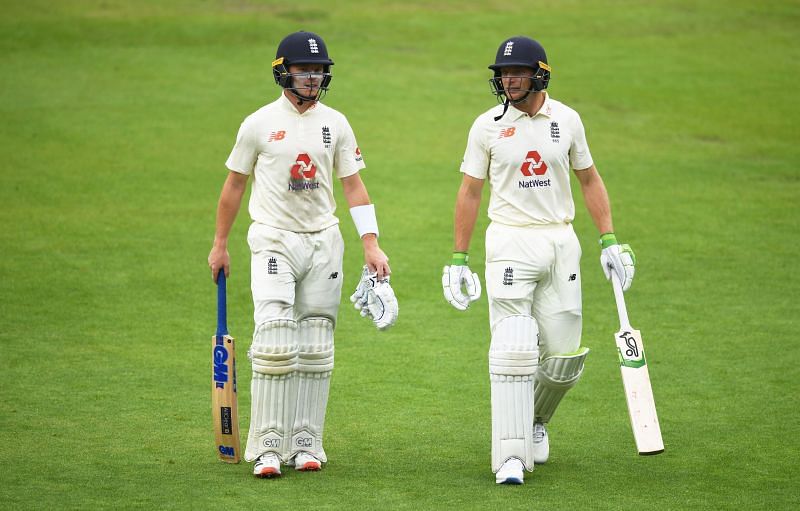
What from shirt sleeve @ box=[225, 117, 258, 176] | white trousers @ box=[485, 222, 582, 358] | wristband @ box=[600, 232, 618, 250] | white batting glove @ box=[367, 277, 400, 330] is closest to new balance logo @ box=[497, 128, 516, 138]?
white trousers @ box=[485, 222, 582, 358]

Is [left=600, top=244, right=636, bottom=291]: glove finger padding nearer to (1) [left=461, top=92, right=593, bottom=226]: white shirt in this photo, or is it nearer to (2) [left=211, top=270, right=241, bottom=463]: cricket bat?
(1) [left=461, top=92, right=593, bottom=226]: white shirt

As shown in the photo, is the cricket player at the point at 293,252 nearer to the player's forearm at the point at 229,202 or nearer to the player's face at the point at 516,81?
the player's forearm at the point at 229,202

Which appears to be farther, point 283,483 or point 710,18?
point 710,18

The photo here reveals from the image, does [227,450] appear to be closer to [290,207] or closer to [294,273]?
[294,273]

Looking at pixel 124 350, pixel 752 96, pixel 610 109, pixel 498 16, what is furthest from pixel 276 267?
pixel 498 16

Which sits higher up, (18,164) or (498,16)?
(498,16)

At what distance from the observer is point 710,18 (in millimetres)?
23156

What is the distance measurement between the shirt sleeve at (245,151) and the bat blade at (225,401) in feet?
3.00

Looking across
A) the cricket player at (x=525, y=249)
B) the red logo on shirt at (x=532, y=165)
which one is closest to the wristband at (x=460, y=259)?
the cricket player at (x=525, y=249)

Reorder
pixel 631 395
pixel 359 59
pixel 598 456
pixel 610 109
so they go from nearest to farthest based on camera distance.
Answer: pixel 631 395, pixel 598 456, pixel 610 109, pixel 359 59

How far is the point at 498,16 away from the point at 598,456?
641 inches

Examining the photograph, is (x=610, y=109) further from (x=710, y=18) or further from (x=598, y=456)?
(x=598, y=456)

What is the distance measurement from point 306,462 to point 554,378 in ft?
4.61

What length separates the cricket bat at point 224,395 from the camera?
7.02 meters
